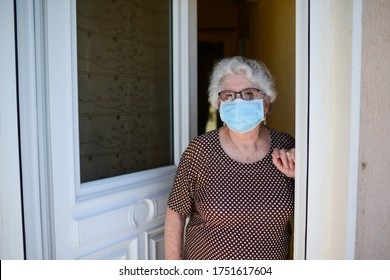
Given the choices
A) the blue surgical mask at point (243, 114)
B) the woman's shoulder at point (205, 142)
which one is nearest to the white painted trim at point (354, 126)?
the blue surgical mask at point (243, 114)

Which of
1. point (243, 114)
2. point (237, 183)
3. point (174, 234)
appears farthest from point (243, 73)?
point (174, 234)

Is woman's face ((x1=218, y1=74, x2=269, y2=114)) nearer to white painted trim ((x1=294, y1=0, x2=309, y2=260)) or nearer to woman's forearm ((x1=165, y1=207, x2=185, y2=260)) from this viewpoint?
white painted trim ((x1=294, y1=0, x2=309, y2=260))

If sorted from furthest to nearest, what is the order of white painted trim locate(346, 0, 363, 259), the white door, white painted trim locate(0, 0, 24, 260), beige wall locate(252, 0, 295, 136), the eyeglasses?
beige wall locate(252, 0, 295, 136) < the eyeglasses < the white door < white painted trim locate(0, 0, 24, 260) < white painted trim locate(346, 0, 363, 259)

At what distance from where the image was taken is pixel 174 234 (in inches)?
58.2

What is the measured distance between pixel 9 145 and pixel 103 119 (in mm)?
517

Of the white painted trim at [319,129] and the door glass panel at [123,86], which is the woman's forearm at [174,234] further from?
Result: the white painted trim at [319,129]

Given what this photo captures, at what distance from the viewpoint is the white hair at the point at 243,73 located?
1.45 metres

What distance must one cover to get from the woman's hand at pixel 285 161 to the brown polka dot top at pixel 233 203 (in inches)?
1.9

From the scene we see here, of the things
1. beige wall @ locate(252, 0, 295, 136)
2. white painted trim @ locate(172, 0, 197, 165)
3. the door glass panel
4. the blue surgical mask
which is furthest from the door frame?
beige wall @ locate(252, 0, 295, 136)

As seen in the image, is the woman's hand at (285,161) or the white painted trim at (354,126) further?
the woman's hand at (285,161)

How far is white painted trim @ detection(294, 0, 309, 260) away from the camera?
0.93 metres

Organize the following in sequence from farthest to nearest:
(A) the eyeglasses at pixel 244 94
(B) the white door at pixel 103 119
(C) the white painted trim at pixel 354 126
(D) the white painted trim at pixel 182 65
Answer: (D) the white painted trim at pixel 182 65 < (A) the eyeglasses at pixel 244 94 < (B) the white door at pixel 103 119 < (C) the white painted trim at pixel 354 126

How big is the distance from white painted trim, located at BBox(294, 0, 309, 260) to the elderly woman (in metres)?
0.32
